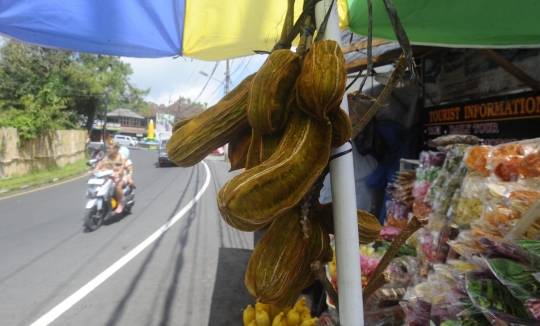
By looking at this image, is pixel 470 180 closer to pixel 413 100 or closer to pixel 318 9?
pixel 318 9

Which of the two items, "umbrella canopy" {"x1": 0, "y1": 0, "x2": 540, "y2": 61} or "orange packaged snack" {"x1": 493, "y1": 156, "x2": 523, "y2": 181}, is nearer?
"umbrella canopy" {"x1": 0, "y1": 0, "x2": 540, "y2": 61}

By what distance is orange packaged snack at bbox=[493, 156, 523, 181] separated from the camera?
6.84 ft

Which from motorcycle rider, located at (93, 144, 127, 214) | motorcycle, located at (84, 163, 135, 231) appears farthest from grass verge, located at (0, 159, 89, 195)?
motorcycle, located at (84, 163, 135, 231)

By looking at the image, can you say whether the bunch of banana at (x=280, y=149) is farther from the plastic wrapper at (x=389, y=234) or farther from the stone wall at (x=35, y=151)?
the stone wall at (x=35, y=151)

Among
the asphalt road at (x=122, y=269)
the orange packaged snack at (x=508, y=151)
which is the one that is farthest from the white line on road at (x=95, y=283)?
the orange packaged snack at (x=508, y=151)

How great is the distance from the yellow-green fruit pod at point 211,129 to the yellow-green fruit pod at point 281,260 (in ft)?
0.77

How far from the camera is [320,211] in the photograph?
0.93m

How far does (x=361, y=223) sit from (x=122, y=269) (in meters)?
4.75

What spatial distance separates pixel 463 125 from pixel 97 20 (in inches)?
164

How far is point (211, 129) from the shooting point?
81cm

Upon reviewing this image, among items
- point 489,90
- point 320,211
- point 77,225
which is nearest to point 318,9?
point 320,211

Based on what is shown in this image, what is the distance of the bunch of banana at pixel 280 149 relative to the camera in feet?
2.05

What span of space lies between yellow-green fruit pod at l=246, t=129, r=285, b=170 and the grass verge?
13890 millimetres

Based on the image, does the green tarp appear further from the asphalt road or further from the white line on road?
the white line on road
